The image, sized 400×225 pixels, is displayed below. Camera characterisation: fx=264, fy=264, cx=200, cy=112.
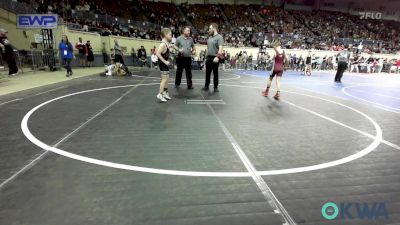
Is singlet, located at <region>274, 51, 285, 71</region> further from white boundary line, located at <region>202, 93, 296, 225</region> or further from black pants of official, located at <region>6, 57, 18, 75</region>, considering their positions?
black pants of official, located at <region>6, 57, 18, 75</region>

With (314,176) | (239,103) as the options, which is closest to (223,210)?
(314,176)

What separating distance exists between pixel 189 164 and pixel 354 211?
5.76 feet

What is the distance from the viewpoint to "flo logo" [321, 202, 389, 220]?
7.56 feet

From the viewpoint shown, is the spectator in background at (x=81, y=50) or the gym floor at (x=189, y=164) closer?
the gym floor at (x=189, y=164)

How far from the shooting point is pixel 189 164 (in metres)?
3.22

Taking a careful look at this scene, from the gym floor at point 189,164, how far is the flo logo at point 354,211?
0.04m

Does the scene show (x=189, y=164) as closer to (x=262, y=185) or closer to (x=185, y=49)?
(x=262, y=185)

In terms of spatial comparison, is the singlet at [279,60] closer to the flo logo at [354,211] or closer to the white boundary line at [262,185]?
the white boundary line at [262,185]

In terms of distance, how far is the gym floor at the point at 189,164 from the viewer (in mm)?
2314

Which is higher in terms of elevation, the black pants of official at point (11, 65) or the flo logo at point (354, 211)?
the black pants of official at point (11, 65)

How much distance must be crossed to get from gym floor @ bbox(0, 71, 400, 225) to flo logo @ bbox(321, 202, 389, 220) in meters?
0.04

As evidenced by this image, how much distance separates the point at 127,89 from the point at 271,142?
5918mm

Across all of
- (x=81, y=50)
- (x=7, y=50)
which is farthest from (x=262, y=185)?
→ (x=81, y=50)

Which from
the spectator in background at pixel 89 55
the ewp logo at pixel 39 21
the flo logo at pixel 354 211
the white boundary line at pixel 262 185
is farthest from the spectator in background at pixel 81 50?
the flo logo at pixel 354 211
